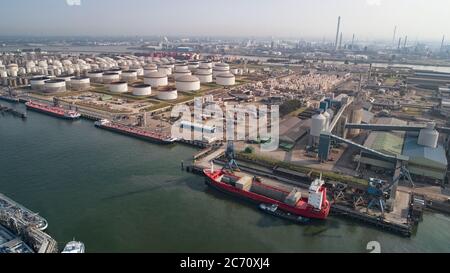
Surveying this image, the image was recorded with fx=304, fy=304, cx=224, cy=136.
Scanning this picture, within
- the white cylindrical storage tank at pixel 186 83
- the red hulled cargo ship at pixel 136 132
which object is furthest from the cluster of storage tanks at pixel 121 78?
the red hulled cargo ship at pixel 136 132

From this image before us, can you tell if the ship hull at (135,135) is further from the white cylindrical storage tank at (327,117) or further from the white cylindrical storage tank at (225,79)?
the white cylindrical storage tank at (225,79)

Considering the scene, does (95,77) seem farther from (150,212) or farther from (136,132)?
(150,212)

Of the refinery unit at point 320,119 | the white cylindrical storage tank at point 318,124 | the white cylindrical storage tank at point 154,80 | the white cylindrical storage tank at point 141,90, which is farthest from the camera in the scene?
the white cylindrical storage tank at point 154,80

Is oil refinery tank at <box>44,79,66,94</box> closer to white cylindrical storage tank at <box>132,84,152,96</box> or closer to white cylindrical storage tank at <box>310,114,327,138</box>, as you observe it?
white cylindrical storage tank at <box>132,84,152,96</box>

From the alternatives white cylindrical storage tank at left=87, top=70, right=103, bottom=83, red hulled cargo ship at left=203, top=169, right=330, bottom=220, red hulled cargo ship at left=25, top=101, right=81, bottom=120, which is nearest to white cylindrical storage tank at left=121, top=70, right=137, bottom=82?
white cylindrical storage tank at left=87, top=70, right=103, bottom=83

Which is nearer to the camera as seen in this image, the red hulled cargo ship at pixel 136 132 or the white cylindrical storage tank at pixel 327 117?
the white cylindrical storage tank at pixel 327 117

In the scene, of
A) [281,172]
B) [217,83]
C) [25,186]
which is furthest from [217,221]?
[217,83]

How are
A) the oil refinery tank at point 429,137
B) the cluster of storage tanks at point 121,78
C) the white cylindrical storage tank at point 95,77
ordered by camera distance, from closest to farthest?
the oil refinery tank at point 429,137
the cluster of storage tanks at point 121,78
the white cylindrical storage tank at point 95,77
